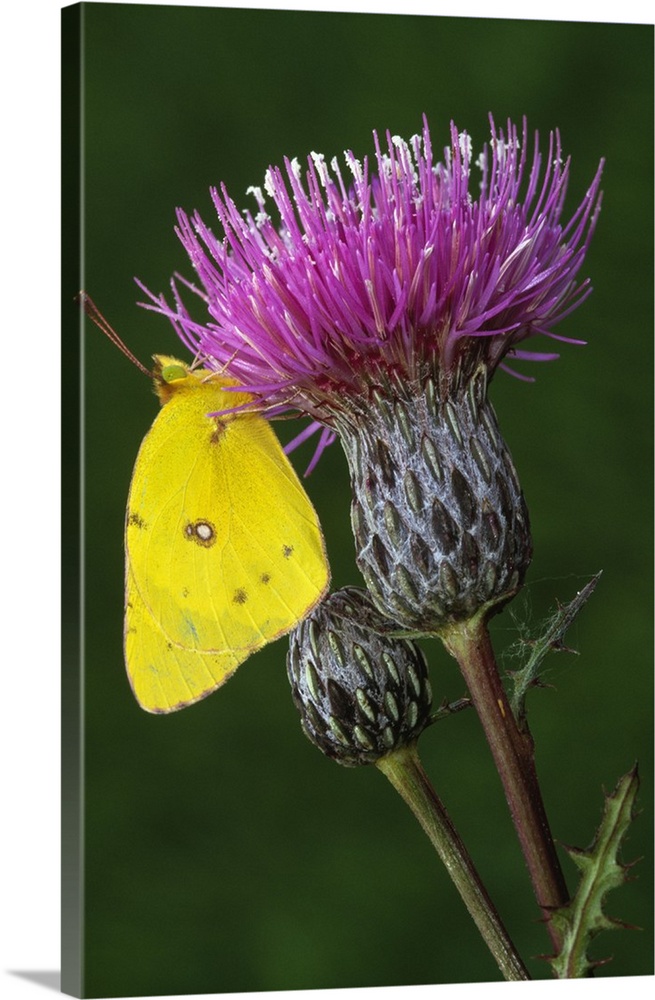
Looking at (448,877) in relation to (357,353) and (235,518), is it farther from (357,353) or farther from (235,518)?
(357,353)

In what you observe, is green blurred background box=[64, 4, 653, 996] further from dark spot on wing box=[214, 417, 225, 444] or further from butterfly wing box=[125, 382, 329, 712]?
dark spot on wing box=[214, 417, 225, 444]

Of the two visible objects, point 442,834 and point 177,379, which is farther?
point 177,379

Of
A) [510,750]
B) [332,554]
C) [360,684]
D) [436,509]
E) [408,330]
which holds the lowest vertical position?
[510,750]

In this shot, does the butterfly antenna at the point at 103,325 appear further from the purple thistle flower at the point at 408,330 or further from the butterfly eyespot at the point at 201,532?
the butterfly eyespot at the point at 201,532

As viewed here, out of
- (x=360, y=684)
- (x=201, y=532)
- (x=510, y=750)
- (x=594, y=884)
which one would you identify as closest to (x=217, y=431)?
(x=201, y=532)

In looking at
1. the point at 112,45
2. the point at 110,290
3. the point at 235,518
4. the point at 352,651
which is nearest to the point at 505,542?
the point at 352,651

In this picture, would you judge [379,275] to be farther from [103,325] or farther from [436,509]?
[103,325]
